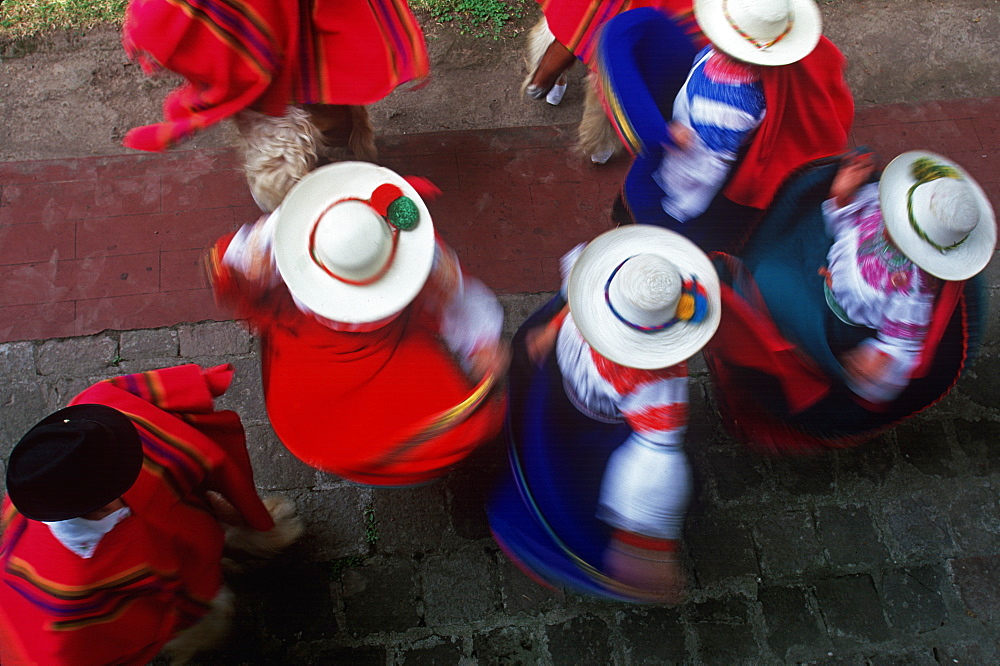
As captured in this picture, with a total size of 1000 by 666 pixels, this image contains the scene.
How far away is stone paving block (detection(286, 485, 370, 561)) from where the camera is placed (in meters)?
2.92

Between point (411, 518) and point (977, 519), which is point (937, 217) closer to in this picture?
point (977, 519)

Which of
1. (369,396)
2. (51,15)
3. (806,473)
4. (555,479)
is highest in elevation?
(51,15)

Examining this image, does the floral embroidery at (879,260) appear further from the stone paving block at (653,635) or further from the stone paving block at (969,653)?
the stone paving block at (969,653)

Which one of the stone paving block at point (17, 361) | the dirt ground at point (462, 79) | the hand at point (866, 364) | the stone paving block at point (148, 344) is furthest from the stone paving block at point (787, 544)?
the stone paving block at point (17, 361)

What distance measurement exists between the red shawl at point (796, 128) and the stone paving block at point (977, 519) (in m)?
1.79

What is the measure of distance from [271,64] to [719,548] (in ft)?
9.32

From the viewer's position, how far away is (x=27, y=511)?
5.33 feet

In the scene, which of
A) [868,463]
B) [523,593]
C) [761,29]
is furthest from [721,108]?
[523,593]

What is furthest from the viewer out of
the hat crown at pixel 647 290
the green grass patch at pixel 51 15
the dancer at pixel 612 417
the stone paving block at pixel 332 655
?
the green grass patch at pixel 51 15

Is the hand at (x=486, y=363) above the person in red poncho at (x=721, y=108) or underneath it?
underneath

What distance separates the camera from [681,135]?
2.55 metres

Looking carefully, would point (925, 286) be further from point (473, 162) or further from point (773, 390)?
point (473, 162)

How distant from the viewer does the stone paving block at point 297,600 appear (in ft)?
9.06

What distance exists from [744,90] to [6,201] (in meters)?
3.72
